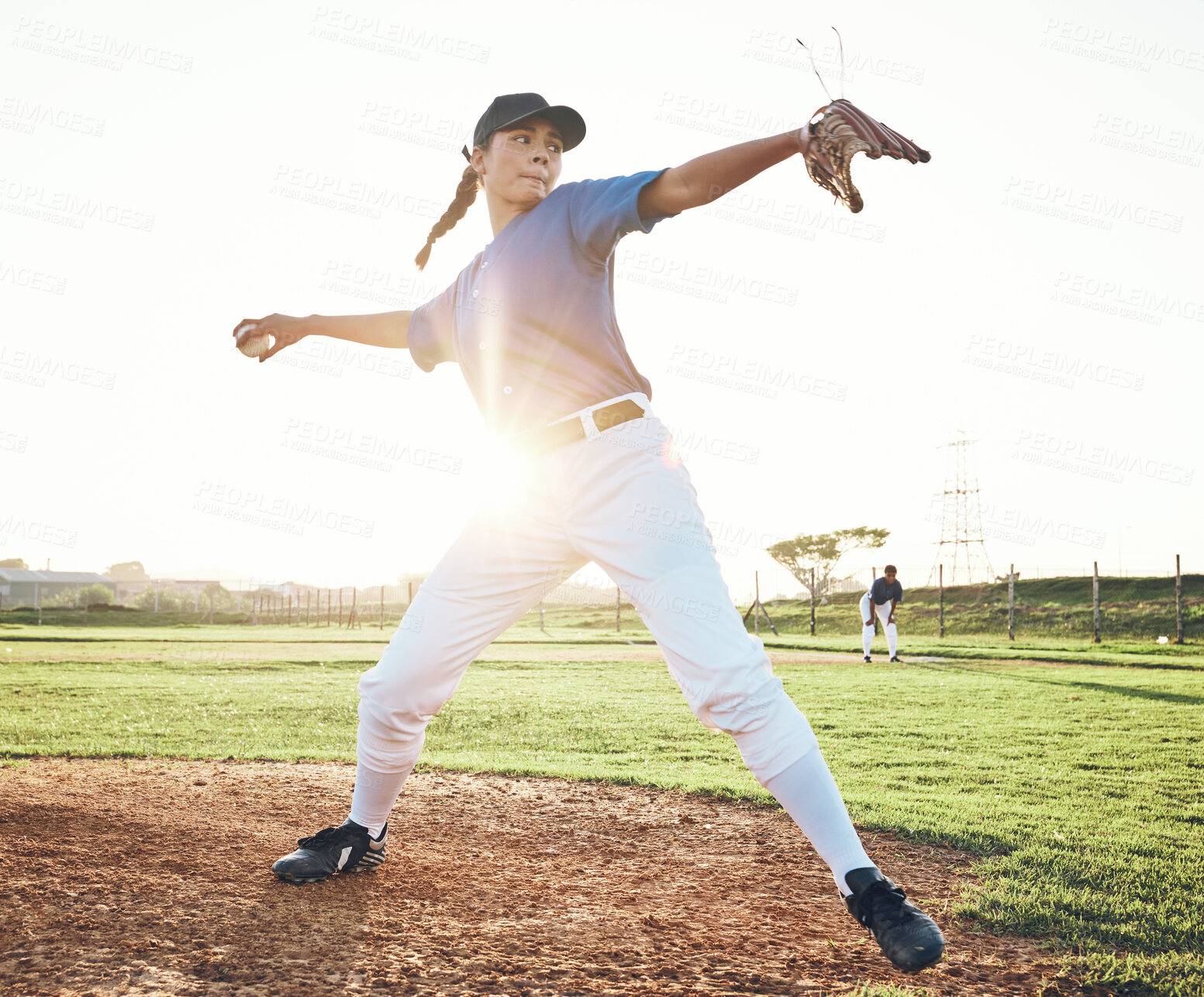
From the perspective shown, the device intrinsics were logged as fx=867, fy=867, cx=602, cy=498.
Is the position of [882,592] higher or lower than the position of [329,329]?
lower

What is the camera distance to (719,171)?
7.13ft

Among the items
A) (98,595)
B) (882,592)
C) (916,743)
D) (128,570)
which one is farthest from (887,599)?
(128,570)

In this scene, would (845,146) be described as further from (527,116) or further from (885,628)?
(885,628)

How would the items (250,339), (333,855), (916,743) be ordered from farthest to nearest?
(916,743), (250,339), (333,855)

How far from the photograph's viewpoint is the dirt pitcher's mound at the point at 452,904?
2.40 meters

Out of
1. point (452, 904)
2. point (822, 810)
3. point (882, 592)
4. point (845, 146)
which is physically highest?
point (845, 146)

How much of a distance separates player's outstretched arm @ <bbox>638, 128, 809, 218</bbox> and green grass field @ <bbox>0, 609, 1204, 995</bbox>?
2.46 metres

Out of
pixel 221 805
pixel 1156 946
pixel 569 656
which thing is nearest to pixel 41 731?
pixel 221 805

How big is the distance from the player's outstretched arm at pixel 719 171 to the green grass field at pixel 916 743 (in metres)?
2.46

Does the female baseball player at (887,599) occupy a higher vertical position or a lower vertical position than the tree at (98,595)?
higher

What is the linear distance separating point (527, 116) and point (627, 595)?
5.35ft

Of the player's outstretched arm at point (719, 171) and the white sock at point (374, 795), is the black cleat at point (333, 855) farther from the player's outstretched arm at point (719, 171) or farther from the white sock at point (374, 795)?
the player's outstretched arm at point (719, 171)

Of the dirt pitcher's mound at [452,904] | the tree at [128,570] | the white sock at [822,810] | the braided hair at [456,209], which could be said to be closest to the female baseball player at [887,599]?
the dirt pitcher's mound at [452,904]

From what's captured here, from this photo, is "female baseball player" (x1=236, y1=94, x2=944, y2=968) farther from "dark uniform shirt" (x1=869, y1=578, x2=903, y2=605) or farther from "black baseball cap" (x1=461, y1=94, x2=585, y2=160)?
"dark uniform shirt" (x1=869, y1=578, x2=903, y2=605)
